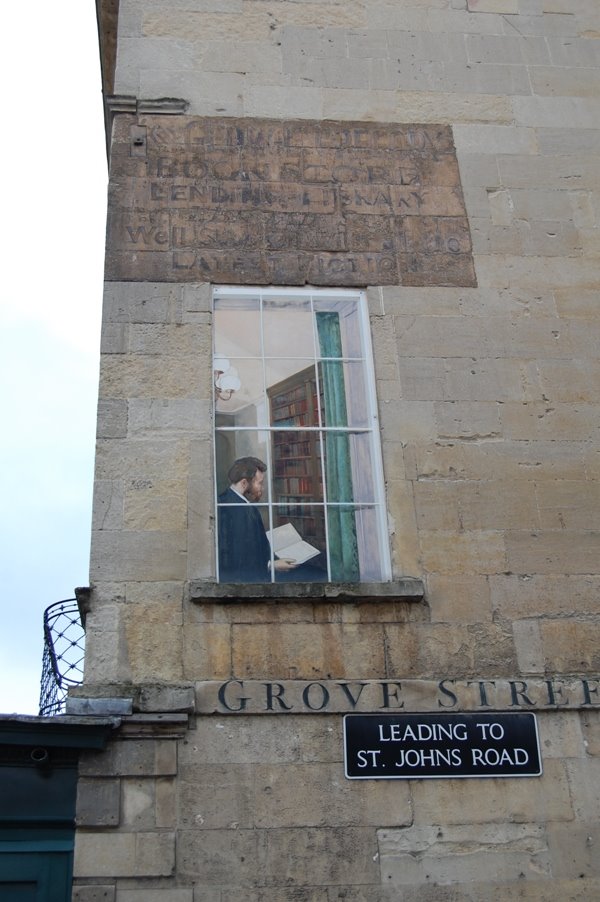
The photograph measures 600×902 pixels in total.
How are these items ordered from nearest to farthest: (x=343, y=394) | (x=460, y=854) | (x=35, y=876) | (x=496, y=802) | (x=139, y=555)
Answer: (x=35, y=876) → (x=460, y=854) → (x=496, y=802) → (x=139, y=555) → (x=343, y=394)

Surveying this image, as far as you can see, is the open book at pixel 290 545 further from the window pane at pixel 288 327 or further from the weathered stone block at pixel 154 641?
the window pane at pixel 288 327

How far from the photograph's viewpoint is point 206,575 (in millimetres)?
6547

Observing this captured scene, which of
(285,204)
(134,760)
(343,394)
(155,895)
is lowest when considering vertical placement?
(155,895)

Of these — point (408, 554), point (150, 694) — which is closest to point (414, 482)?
point (408, 554)

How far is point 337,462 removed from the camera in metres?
7.14

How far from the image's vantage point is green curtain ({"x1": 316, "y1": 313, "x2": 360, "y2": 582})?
22.6 ft

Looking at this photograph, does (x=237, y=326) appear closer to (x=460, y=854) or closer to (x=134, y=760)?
(x=134, y=760)

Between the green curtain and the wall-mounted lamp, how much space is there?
2.00 feet

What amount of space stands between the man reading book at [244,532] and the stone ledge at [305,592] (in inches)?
9.0

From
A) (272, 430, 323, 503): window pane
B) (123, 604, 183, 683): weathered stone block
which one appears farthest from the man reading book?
(123, 604, 183, 683): weathered stone block

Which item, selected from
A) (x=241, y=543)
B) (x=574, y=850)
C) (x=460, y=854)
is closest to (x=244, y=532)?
(x=241, y=543)

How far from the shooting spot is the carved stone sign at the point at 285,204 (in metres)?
7.60

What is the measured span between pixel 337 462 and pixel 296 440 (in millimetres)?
314

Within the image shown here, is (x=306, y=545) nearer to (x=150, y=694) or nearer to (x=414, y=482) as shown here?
(x=414, y=482)
